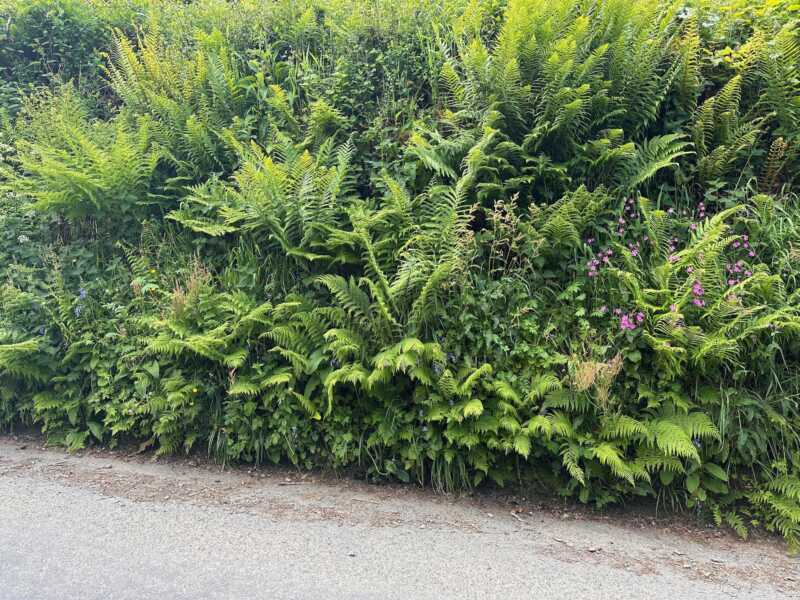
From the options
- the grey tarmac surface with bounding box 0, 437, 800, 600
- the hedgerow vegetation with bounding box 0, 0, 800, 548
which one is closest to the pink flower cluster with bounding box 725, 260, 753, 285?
the hedgerow vegetation with bounding box 0, 0, 800, 548

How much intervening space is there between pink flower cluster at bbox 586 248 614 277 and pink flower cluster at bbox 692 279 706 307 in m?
0.74

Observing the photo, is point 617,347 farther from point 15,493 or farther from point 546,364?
point 15,493

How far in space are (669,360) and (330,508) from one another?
2.95 metres

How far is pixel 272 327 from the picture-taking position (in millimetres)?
4996

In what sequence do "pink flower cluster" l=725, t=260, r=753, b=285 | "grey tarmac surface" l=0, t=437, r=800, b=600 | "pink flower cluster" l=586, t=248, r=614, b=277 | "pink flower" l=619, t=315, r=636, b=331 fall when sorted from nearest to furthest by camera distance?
"grey tarmac surface" l=0, t=437, r=800, b=600
"pink flower" l=619, t=315, r=636, b=331
"pink flower cluster" l=725, t=260, r=753, b=285
"pink flower cluster" l=586, t=248, r=614, b=277

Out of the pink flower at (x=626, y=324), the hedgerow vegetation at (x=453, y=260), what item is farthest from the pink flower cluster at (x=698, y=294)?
the pink flower at (x=626, y=324)

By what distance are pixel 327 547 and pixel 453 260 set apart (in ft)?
8.24

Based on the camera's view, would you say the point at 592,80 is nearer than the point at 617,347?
No

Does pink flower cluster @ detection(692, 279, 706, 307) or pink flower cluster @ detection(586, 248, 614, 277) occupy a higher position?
pink flower cluster @ detection(586, 248, 614, 277)

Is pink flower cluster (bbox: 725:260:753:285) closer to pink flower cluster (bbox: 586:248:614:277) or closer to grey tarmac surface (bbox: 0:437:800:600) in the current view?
pink flower cluster (bbox: 586:248:614:277)

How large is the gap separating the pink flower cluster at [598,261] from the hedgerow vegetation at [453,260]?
3 centimetres

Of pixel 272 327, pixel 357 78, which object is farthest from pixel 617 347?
pixel 357 78

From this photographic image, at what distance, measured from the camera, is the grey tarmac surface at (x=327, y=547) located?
10.8 ft

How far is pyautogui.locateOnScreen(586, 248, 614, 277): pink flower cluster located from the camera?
16.0 feet
